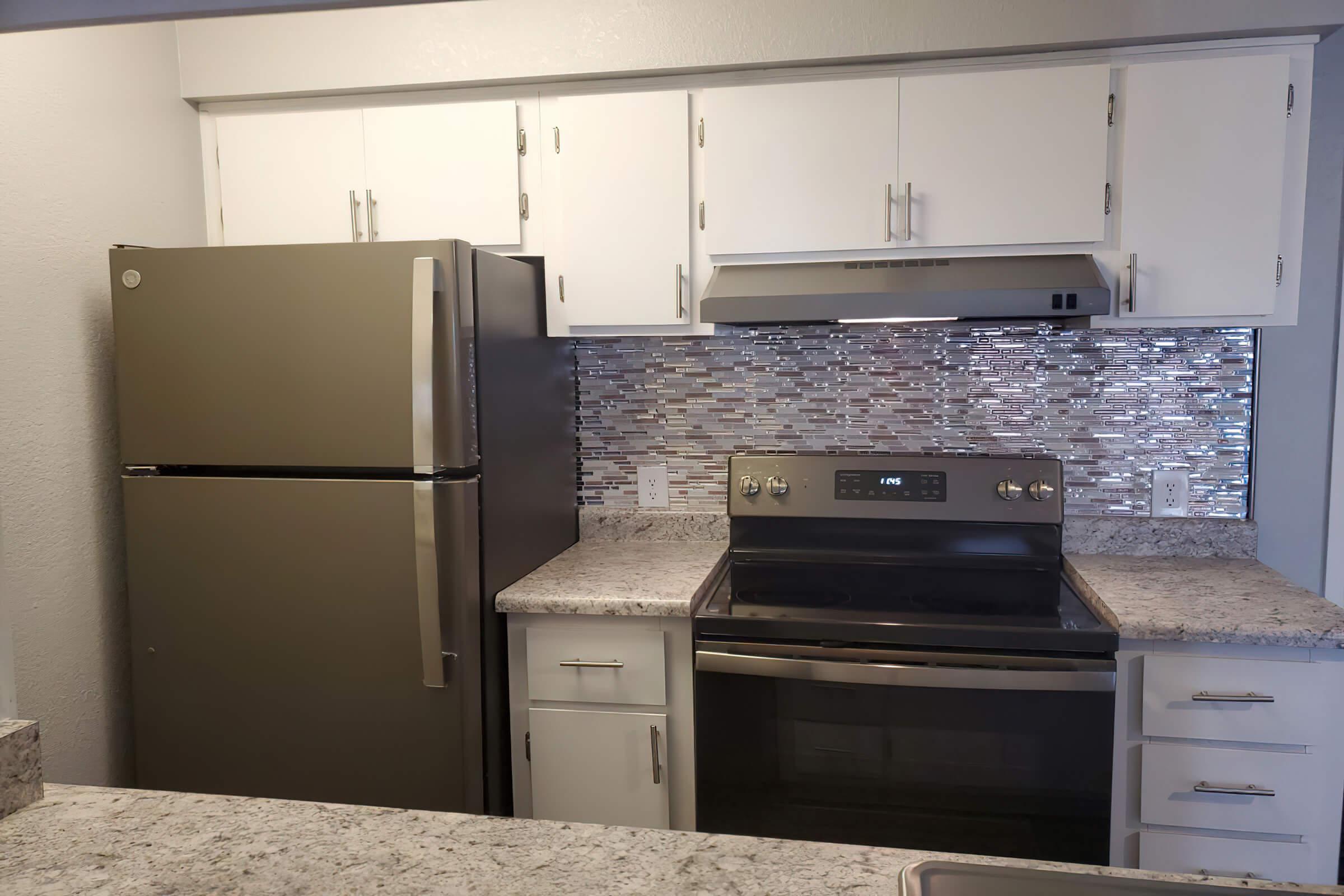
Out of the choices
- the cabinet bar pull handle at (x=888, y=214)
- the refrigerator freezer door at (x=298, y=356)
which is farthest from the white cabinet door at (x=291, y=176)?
the cabinet bar pull handle at (x=888, y=214)

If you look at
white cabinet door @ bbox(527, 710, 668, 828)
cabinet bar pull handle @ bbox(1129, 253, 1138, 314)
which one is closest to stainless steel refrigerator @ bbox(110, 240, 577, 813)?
white cabinet door @ bbox(527, 710, 668, 828)

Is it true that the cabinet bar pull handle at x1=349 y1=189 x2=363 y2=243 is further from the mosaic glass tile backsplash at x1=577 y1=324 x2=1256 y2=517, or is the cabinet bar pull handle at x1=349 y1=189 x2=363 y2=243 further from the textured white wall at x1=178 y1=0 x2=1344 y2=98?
the mosaic glass tile backsplash at x1=577 y1=324 x2=1256 y2=517

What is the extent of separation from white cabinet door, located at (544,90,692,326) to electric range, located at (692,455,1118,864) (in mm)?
753

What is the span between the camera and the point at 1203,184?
204 cm

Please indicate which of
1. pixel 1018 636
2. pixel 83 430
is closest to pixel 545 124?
pixel 83 430

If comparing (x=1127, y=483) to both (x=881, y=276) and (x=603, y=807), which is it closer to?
(x=881, y=276)

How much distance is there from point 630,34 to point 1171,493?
5.80ft

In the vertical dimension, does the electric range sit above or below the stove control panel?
below

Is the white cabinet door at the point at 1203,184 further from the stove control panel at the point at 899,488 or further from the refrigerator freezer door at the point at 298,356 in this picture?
the refrigerator freezer door at the point at 298,356

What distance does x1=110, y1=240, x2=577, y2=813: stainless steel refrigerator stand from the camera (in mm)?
1894

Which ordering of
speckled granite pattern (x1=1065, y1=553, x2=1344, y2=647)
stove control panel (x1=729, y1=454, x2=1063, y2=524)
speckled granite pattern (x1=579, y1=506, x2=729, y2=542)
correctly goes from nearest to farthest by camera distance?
1. speckled granite pattern (x1=1065, y1=553, x2=1344, y2=647)
2. stove control panel (x1=729, y1=454, x2=1063, y2=524)
3. speckled granite pattern (x1=579, y1=506, x2=729, y2=542)

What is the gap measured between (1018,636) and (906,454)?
0.68m

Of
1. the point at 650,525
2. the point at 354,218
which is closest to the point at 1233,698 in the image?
the point at 650,525

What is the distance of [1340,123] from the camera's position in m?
2.17
